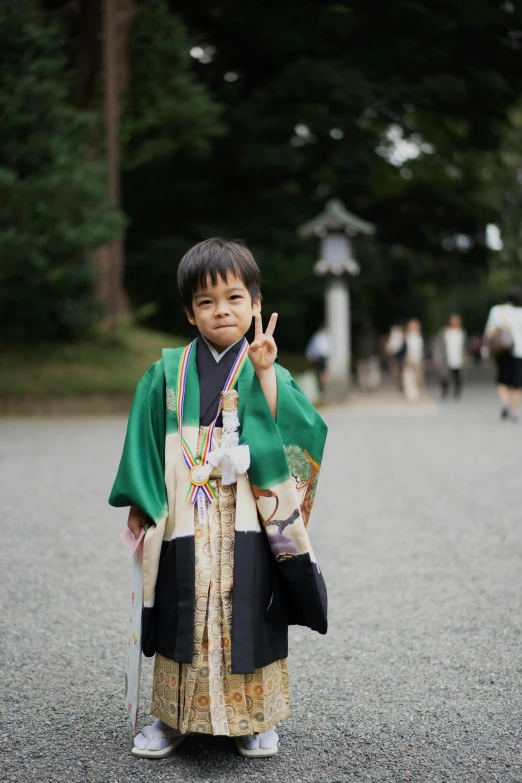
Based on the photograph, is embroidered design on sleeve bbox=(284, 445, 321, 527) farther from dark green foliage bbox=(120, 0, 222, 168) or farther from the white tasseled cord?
dark green foliage bbox=(120, 0, 222, 168)

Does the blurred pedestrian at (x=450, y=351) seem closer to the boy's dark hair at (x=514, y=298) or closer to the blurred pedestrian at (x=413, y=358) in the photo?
the blurred pedestrian at (x=413, y=358)

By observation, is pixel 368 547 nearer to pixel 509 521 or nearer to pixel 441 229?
pixel 509 521

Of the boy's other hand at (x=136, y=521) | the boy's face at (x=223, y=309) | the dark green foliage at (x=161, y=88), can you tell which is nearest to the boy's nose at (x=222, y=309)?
the boy's face at (x=223, y=309)

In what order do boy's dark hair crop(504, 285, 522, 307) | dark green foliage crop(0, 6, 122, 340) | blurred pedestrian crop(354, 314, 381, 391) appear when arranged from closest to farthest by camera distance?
boy's dark hair crop(504, 285, 522, 307)
dark green foliage crop(0, 6, 122, 340)
blurred pedestrian crop(354, 314, 381, 391)

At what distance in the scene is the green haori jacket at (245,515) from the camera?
2.45 meters

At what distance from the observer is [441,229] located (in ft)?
80.2

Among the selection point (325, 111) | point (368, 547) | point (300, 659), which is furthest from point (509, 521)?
point (325, 111)

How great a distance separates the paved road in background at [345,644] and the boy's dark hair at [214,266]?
1.43 meters

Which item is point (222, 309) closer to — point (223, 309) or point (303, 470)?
point (223, 309)

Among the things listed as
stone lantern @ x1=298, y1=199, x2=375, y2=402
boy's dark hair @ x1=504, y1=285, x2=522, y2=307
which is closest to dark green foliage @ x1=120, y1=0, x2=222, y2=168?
stone lantern @ x1=298, y1=199, x2=375, y2=402

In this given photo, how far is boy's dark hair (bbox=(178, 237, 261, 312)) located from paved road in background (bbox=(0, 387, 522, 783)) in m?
1.43

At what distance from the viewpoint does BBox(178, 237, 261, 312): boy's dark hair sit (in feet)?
8.23

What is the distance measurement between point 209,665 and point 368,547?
2921 mm

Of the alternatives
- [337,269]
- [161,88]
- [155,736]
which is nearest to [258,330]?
[155,736]
